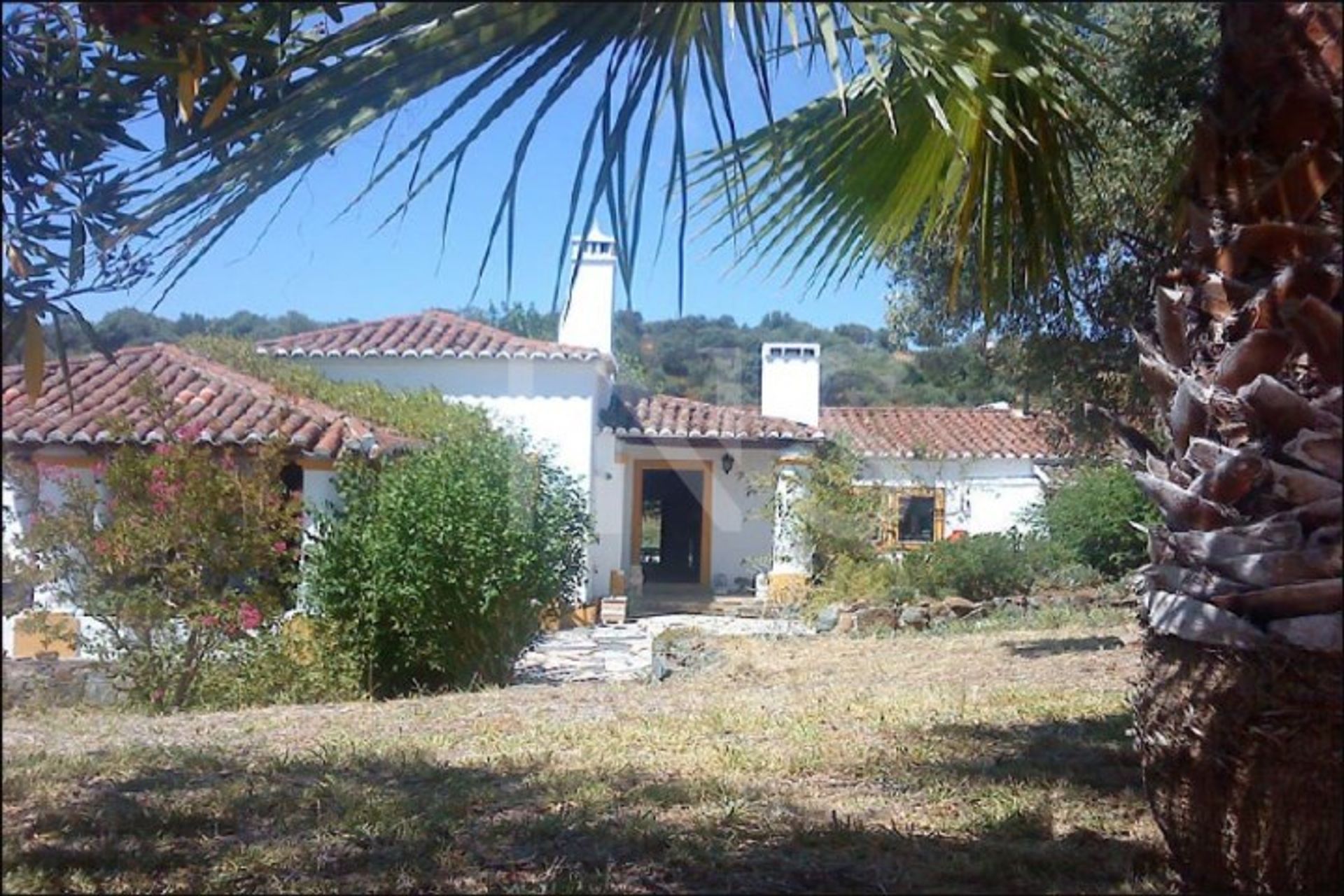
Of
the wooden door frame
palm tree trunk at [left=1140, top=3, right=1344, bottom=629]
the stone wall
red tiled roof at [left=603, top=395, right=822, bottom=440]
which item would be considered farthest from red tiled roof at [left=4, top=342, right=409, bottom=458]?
the wooden door frame

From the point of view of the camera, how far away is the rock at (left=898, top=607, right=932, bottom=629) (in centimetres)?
1438

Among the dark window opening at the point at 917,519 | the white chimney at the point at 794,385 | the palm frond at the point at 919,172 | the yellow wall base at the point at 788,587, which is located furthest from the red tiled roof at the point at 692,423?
the palm frond at the point at 919,172

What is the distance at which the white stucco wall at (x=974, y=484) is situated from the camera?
58.4ft

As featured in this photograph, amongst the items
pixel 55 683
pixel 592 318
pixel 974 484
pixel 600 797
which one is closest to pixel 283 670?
pixel 55 683

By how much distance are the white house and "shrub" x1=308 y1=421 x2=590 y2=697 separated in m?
1.16

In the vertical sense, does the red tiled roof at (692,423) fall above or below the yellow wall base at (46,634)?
above

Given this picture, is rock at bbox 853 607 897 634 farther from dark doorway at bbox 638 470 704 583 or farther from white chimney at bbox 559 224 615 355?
dark doorway at bbox 638 470 704 583

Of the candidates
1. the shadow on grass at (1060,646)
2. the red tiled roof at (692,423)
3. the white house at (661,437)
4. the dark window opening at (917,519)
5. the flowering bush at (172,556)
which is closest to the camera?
the flowering bush at (172,556)

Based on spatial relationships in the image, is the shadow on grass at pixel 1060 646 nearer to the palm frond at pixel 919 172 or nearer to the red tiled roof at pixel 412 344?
the palm frond at pixel 919 172

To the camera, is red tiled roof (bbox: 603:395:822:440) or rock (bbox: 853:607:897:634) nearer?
rock (bbox: 853:607:897:634)

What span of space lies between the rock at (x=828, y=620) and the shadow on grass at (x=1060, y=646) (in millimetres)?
3303

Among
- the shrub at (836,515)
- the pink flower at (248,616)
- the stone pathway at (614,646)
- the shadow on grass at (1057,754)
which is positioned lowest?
the stone pathway at (614,646)

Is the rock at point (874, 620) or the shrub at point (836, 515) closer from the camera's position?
the rock at point (874, 620)

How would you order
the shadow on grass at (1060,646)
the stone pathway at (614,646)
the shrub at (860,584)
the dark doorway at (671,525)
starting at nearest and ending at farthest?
1. the shadow on grass at (1060,646)
2. the stone pathway at (614,646)
3. the shrub at (860,584)
4. the dark doorway at (671,525)
